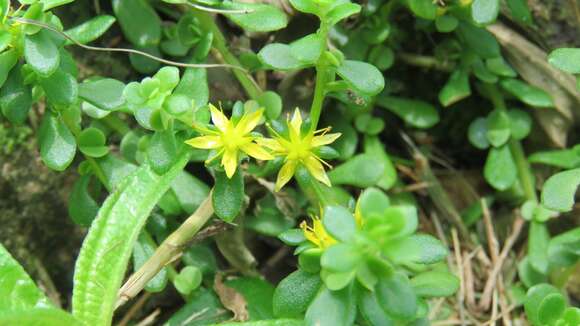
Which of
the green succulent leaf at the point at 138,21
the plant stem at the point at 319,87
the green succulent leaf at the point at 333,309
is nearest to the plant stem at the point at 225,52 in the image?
the green succulent leaf at the point at 138,21

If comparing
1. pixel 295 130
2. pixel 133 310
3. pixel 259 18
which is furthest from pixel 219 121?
pixel 133 310

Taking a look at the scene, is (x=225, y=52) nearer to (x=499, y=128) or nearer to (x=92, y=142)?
(x=92, y=142)

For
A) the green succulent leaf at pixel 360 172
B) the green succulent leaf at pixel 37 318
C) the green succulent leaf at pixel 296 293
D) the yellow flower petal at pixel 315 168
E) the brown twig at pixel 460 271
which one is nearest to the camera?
the green succulent leaf at pixel 37 318

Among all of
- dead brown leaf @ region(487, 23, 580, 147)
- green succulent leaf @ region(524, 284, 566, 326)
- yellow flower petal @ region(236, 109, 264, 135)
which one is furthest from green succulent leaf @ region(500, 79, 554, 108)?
yellow flower petal @ region(236, 109, 264, 135)

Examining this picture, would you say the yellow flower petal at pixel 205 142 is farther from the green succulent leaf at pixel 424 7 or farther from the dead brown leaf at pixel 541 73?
the dead brown leaf at pixel 541 73

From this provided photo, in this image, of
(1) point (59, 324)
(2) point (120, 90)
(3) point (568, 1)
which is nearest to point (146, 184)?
(2) point (120, 90)

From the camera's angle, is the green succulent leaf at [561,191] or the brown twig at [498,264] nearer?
the green succulent leaf at [561,191]
